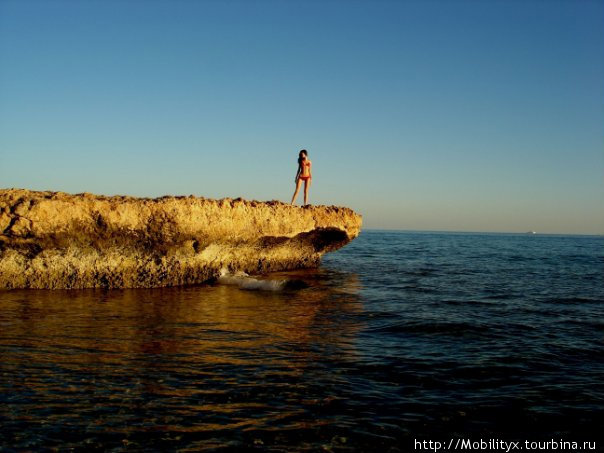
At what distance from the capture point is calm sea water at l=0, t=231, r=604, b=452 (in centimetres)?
461

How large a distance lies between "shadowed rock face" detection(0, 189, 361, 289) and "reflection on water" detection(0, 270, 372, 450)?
60.0 inches

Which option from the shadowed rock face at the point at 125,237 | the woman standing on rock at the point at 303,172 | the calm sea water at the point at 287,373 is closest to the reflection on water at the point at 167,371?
the calm sea water at the point at 287,373

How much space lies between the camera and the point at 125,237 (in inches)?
511

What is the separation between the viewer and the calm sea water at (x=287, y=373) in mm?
4609

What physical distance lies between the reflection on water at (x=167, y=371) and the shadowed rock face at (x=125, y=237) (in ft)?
5.00

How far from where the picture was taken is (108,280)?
13352mm

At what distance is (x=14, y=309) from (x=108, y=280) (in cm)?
355

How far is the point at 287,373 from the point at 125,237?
829cm

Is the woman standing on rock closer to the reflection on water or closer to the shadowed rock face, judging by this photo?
the shadowed rock face

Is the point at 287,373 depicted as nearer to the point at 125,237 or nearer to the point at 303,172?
the point at 125,237

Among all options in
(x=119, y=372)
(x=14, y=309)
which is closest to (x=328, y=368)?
(x=119, y=372)

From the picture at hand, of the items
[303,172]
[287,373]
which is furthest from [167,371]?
[303,172]

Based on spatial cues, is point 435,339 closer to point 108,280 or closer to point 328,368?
point 328,368

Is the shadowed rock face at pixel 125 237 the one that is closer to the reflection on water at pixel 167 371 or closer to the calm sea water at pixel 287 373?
the calm sea water at pixel 287 373
